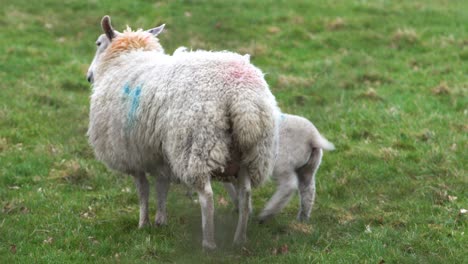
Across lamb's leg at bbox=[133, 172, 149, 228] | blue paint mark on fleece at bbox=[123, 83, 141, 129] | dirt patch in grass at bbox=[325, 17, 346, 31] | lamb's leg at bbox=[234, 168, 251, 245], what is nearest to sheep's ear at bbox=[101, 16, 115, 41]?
blue paint mark on fleece at bbox=[123, 83, 141, 129]

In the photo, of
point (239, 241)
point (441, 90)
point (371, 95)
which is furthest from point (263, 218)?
point (441, 90)

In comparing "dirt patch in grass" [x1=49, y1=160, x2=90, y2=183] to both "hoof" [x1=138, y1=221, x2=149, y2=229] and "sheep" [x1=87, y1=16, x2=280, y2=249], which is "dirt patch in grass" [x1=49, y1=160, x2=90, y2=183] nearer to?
"sheep" [x1=87, y1=16, x2=280, y2=249]

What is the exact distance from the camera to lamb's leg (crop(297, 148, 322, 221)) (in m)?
7.52

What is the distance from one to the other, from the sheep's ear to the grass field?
1768 millimetres

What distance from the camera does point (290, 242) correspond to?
6711 mm

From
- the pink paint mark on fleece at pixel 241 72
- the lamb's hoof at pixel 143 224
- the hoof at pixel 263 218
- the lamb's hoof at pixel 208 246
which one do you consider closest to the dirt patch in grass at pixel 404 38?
the hoof at pixel 263 218

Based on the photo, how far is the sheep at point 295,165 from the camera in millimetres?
7219

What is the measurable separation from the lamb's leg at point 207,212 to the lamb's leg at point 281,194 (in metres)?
1.11

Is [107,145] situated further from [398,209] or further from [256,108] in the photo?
[398,209]

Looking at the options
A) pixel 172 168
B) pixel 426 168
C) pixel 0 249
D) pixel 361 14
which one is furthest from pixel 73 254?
pixel 361 14

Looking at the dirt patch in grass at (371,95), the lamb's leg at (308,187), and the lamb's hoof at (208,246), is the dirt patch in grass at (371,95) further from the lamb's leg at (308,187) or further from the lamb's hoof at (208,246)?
the lamb's hoof at (208,246)

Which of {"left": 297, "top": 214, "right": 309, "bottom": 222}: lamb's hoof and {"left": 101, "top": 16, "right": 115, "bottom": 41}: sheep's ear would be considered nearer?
{"left": 297, "top": 214, "right": 309, "bottom": 222}: lamb's hoof

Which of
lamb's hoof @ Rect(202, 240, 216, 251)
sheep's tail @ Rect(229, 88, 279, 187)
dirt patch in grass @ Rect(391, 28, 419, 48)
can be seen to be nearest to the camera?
sheep's tail @ Rect(229, 88, 279, 187)

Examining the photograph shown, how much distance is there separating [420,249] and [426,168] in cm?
246
